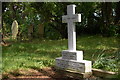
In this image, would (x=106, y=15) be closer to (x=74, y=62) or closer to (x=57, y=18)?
(x=57, y=18)

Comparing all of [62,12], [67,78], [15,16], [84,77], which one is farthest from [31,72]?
[15,16]

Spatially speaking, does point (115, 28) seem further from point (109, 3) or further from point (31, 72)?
point (31, 72)

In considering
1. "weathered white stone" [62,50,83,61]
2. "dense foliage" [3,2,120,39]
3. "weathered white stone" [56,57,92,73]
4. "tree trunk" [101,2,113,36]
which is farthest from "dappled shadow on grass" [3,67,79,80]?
"tree trunk" [101,2,113,36]

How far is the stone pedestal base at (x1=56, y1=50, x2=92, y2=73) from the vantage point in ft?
17.1

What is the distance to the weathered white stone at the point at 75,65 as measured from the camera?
5.18 m

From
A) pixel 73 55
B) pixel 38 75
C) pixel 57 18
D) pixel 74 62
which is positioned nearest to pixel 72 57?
pixel 73 55

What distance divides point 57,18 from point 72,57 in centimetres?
924

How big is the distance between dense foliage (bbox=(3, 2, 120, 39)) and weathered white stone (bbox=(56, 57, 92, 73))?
296 inches

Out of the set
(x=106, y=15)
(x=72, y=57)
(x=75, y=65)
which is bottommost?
(x=75, y=65)

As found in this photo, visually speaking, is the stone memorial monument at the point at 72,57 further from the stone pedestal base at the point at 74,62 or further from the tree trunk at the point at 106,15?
the tree trunk at the point at 106,15

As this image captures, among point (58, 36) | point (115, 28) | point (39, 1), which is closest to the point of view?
point (39, 1)

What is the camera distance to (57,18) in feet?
47.7

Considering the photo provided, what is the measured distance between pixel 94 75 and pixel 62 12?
9324 millimetres

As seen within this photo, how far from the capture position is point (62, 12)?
14047mm
